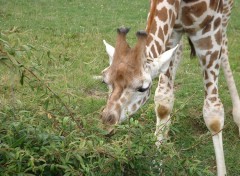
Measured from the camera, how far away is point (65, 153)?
320 cm

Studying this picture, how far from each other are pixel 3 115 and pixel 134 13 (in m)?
8.37

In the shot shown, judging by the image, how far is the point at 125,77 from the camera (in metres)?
3.93

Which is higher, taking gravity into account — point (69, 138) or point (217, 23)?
point (217, 23)

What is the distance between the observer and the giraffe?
3.95 metres

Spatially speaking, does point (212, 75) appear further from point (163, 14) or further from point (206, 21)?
point (163, 14)

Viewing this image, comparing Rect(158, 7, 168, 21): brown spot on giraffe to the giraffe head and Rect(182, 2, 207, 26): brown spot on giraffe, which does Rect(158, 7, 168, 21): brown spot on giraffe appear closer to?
Rect(182, 2, 207, 26): brown spot on giraffe

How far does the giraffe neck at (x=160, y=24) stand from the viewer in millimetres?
4441

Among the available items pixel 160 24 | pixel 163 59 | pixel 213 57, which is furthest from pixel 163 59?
pixel 213 57

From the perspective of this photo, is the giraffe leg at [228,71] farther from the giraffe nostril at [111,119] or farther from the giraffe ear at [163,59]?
the giraffe nostril at [111,119]

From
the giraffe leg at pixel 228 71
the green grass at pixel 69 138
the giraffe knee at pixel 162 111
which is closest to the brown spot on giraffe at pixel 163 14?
the green grass at pixel 69 138

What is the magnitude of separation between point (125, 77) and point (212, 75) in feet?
4.27

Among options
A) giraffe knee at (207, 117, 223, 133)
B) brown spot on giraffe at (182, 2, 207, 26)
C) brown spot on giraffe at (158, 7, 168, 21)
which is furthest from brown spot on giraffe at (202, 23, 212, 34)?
giraffe knee at (207, 117, 223, 133)

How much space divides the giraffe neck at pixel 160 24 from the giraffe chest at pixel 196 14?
14 centimetres

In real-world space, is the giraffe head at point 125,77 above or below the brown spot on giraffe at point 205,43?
below
